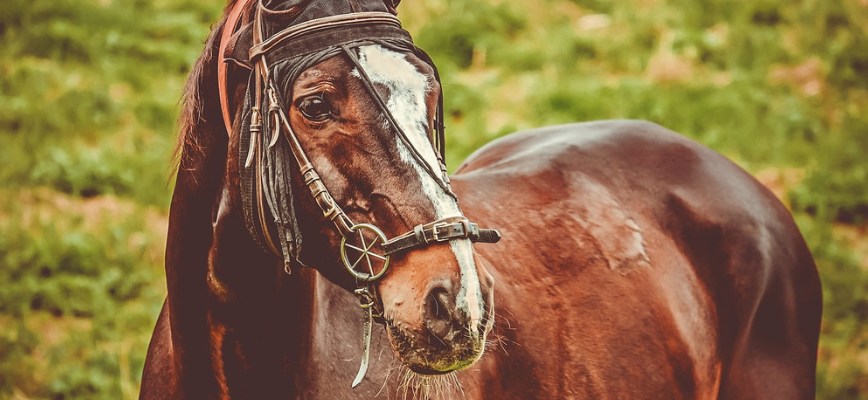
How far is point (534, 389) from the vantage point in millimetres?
2582

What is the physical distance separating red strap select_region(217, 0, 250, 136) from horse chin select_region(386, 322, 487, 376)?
2.10 feet

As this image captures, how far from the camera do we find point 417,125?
1840mm

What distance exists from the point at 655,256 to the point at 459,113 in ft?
15.0

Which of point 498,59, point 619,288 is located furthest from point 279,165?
point 498,59

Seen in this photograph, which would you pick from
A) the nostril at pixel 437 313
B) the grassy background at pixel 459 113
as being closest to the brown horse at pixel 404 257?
the nostril at pixel 437 313

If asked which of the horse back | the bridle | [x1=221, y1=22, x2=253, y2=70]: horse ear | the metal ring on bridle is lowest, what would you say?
the horse back

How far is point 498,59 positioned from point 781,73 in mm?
2769

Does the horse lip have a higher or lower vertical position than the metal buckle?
lower

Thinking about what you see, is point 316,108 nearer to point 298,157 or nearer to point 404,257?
point 298,157

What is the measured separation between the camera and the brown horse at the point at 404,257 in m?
1.81

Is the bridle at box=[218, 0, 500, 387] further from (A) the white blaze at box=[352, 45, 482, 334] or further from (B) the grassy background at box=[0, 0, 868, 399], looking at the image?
(B) the grassy background at box=[0, 0, 868, 399]

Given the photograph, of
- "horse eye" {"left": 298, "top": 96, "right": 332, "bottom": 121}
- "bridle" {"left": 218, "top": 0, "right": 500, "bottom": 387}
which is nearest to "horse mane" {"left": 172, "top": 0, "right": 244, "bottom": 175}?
"bridle" {"left": 218, "top": 0, "right": 500, "bottom": 387}

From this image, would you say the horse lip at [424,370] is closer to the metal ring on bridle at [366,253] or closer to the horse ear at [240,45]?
the metal ring on bridle at [366,253]

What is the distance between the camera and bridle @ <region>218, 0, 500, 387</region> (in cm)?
183
